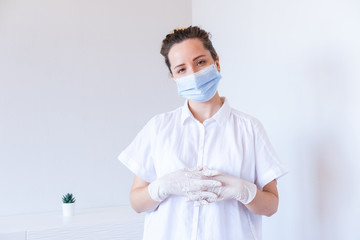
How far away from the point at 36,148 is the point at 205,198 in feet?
4.83

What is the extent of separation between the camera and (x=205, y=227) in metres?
1.23

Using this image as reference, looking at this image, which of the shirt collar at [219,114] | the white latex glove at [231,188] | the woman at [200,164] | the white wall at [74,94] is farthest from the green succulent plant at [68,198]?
the white latex glove at [231,188]

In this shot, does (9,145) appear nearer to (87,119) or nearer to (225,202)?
(87,119)

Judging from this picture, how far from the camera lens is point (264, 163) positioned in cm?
128

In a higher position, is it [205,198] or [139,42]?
[139,42]

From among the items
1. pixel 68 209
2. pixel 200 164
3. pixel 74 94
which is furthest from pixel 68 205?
pixel 200 164

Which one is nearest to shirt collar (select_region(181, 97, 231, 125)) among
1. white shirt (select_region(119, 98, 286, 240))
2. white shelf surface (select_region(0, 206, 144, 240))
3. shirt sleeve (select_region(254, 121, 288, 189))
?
white shirt (select_region(119, 98, 286, 240))

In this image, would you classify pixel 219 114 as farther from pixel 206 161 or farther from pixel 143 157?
pixel 143 157

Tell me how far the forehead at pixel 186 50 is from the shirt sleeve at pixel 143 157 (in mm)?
Answer: 234

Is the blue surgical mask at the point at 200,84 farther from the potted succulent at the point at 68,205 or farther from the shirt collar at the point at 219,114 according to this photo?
the potted succulent at the point at 68,205

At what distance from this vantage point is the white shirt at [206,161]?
1.24m

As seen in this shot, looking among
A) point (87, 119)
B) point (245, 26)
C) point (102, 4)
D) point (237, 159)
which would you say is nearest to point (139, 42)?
point (102, 4)

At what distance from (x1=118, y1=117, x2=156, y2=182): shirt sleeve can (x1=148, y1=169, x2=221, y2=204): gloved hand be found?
138 mm

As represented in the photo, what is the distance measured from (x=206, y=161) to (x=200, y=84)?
25 centimetres
